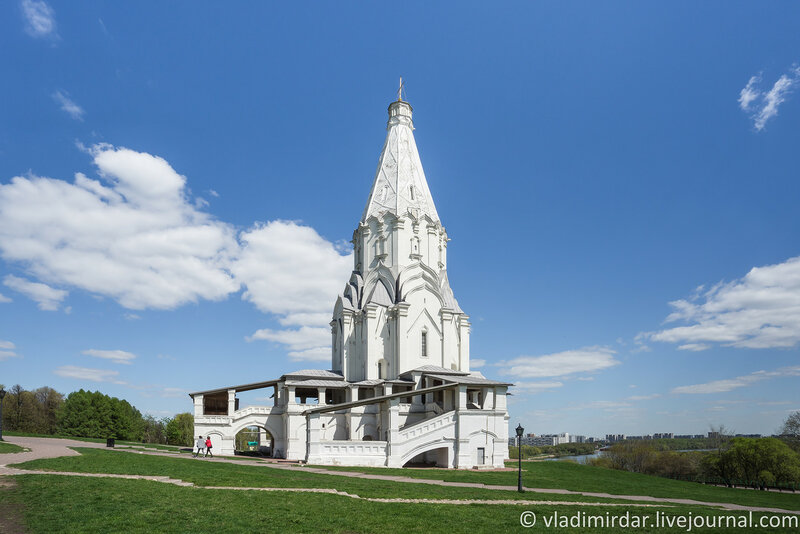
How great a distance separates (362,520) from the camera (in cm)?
1096

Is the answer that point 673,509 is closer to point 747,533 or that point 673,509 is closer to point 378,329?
point 747,533

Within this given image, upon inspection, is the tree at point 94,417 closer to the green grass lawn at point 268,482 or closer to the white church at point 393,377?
the white church at point 393,377

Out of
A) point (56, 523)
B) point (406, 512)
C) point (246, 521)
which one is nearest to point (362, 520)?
point (406, 512)

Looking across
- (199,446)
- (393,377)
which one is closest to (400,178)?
(393,377)

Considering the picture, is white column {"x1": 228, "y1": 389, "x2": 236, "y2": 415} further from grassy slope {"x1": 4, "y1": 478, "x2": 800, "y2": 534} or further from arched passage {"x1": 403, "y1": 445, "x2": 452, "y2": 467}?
grassy slope {"x1": 4, "y1": 478, "x2": 800, "y2": 534}

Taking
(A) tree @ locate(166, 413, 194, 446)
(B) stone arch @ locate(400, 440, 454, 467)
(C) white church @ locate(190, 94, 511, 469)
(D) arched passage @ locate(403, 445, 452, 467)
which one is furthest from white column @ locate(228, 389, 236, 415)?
(A) tree @ locate(166, 413, 194, 446)

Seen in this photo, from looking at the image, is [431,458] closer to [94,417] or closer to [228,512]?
[228,512]

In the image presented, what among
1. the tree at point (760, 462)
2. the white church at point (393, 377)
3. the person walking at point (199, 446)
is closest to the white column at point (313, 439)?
the white church at point (393, 377)

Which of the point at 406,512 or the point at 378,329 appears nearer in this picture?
the point at 406,512

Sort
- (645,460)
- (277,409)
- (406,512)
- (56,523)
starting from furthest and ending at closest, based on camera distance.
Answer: (645,460) < (277,409) < (406,512) < (56,523)

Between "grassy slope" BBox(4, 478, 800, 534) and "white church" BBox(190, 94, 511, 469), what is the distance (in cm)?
1530

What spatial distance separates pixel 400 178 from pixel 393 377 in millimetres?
15462

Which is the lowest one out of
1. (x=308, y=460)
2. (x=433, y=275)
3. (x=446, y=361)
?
(x=308, y=460)

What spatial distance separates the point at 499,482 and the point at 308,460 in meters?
10.7
